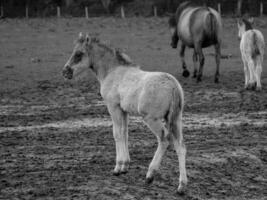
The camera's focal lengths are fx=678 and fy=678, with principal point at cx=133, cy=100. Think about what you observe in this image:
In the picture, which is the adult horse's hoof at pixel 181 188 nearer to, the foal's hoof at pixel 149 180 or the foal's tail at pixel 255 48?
the foal's hoof at pixel 149 180

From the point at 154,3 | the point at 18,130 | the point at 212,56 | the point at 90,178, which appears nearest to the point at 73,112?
the point at 18,130

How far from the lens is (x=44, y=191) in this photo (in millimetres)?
7887

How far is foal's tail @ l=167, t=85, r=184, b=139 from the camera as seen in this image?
313 inches

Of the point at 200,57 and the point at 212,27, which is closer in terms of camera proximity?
the point at 212,27

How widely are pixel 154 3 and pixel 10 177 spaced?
4279 cm

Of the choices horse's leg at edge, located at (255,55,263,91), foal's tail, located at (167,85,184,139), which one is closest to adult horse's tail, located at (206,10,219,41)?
horse's leg at edge, located at (255,55,263,91)

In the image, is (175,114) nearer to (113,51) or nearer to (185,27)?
(113,51)

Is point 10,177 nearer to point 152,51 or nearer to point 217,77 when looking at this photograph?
point 217,77

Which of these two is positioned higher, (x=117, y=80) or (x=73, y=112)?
(x=117, y=80)

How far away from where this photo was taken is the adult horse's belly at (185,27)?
1992 centimetres

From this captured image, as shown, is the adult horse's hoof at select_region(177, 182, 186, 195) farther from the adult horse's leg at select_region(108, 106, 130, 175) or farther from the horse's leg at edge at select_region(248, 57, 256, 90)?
the horse's leg at edge at select_region(248, 57, 256, 90)

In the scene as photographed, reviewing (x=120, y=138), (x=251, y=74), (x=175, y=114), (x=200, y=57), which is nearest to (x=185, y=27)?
(x=200, y=57)

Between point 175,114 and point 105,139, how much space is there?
3617 mm

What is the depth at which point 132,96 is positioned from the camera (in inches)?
325
